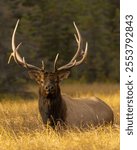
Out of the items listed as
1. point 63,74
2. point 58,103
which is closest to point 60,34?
point 63,74

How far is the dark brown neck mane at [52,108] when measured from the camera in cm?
1033

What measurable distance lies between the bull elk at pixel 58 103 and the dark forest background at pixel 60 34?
919cm

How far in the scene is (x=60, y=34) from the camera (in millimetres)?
31391

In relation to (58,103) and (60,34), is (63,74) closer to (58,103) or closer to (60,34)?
(58,103)

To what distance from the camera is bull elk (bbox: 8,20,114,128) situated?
33.5 feet

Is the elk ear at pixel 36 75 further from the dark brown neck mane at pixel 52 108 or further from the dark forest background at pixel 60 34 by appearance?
the dark forest background at pixel 60 34

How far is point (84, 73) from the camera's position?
35.2m

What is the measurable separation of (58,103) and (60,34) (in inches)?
825

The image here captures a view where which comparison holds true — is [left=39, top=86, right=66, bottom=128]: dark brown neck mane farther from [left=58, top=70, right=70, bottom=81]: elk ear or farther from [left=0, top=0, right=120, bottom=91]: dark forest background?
[left=0, top=0, right=120, bottom=91]: dark forest background

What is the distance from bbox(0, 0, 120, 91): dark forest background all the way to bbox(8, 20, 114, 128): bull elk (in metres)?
9.19

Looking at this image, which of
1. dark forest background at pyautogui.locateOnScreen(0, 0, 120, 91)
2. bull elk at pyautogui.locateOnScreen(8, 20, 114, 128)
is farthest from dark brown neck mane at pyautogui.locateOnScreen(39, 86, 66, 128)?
dark forest background at pyautogui.locateOnScreen(0, 0, 120, 91)

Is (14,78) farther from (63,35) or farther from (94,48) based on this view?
(94,48)

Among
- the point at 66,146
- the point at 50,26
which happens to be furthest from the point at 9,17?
the point at 66,146

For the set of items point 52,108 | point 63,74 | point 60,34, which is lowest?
point 52,108
